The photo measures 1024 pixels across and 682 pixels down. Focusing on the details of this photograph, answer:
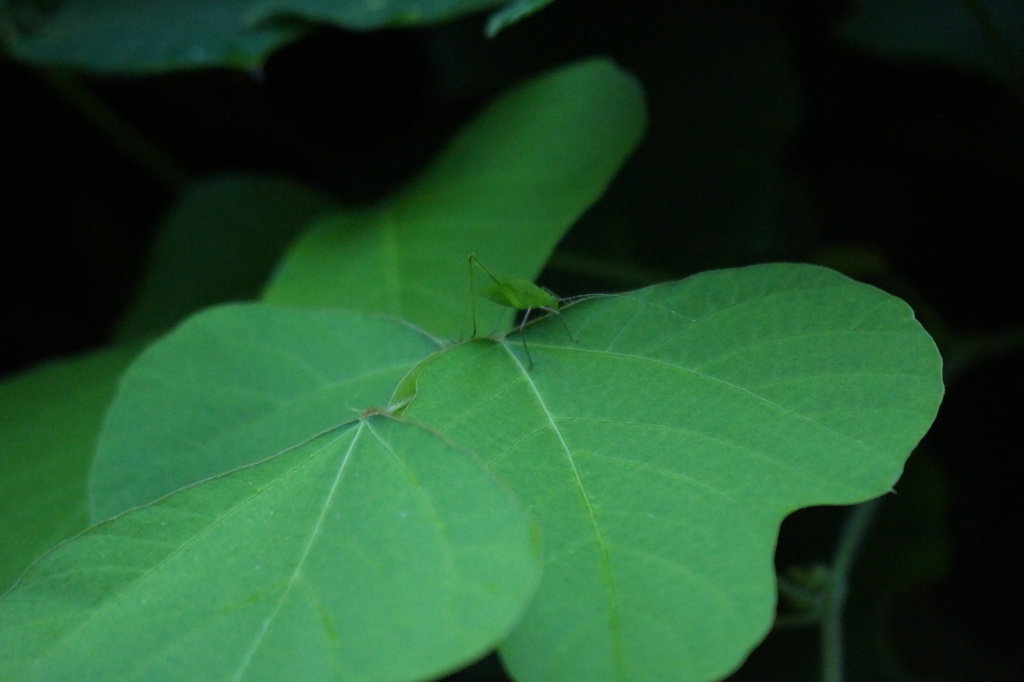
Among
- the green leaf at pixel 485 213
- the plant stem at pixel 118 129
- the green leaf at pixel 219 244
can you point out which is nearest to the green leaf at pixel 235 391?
the green leaf at pixel 485 213

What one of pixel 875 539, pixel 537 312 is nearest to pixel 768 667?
pixel 875 539

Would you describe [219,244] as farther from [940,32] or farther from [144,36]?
[940,32]

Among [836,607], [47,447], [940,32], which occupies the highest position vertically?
[940,32]

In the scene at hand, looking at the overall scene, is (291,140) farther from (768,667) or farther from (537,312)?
(768,667)

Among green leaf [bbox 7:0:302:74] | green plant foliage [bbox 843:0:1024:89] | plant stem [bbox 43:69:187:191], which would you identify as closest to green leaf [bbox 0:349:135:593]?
green leaf [bbox 7:0:302:74]

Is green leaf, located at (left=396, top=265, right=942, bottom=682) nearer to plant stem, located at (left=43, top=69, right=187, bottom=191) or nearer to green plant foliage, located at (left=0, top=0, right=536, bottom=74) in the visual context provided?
green plant foliage, located at (left=0, top=0, right=536, bottom=74)

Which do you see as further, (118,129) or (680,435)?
(118,129)

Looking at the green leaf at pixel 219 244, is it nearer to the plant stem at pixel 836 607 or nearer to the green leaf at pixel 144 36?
the green leaf at pixel 144 36

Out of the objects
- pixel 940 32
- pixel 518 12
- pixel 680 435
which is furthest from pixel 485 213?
pixel 940 32
